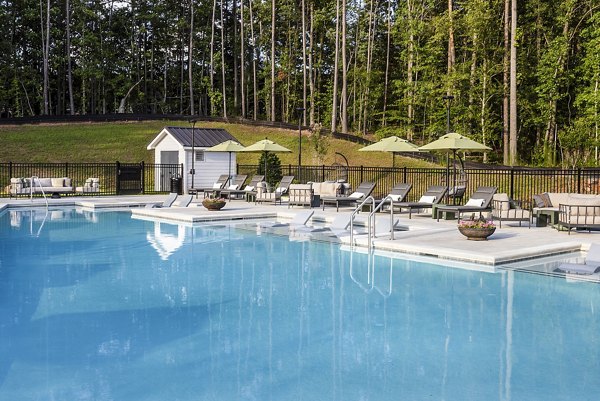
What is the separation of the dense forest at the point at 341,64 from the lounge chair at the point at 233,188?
365 inches

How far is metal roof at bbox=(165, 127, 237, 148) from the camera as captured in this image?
92.0ft

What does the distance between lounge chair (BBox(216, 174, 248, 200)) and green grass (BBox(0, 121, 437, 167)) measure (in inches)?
376

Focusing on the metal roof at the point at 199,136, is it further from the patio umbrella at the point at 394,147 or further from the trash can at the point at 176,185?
the patio umbrella at the point at 394,147

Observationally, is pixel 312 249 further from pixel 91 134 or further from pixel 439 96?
pixel 91 134

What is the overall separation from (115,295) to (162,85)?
171 feet

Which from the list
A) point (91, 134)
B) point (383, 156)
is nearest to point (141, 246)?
point (383, 156)

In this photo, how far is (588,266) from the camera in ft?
30.2

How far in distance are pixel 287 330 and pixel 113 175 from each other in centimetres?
2897

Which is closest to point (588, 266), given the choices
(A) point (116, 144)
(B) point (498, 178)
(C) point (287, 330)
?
(C) point (287, 330)

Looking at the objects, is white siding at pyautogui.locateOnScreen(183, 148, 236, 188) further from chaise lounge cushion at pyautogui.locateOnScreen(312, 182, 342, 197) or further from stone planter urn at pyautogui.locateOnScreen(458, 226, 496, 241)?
stone planter urn at pyautogui.locateOnScreen(458, 226, 496, 241)

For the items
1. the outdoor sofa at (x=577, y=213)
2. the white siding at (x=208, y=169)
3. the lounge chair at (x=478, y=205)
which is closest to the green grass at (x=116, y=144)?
the white siding at (x=208, y=169)

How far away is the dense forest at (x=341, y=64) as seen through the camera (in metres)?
31.1

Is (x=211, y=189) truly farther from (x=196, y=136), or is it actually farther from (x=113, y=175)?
(x=113, y=175)

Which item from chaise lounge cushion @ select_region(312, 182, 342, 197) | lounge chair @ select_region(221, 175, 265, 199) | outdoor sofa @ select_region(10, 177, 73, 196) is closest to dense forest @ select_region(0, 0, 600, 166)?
chaise lounge cushion @ select_region(312, 182, 342, 197)
